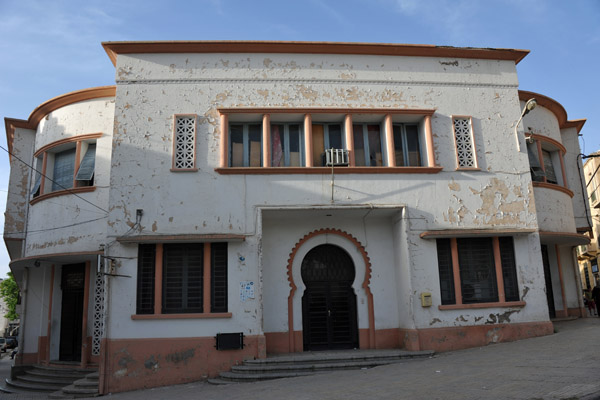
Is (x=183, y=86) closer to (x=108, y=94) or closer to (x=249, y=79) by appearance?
(x=249, y=79)

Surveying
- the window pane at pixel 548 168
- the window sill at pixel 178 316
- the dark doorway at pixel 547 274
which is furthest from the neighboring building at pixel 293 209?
the dark doorway at pixel 547 274

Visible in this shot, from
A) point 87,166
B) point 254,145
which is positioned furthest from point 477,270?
point 87,166

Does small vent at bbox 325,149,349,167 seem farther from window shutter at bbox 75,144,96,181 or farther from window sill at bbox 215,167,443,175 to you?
window shutter at bbox 75,144,96,181

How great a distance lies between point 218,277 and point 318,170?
12.5ft

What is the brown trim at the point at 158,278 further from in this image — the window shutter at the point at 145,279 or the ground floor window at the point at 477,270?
the ground floor window at the point at 477,270

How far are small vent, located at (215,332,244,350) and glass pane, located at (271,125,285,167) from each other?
15.3 feet

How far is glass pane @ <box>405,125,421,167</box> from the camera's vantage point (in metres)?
14.0

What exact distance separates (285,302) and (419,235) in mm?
3984

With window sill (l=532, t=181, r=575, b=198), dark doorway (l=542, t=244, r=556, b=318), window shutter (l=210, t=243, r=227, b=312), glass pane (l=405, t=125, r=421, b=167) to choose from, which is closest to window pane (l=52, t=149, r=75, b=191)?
window shutter (l=210, t=243, r=227, b=312)

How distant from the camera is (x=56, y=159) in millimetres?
15703

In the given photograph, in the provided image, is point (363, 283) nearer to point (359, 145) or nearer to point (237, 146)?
point (359, 145)

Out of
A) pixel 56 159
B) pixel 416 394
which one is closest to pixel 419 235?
pixel 416 394

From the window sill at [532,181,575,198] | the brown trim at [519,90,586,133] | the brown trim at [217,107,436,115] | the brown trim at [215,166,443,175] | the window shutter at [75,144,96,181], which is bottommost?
the window sill at [532,181,575,198]

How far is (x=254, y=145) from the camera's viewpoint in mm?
13773
